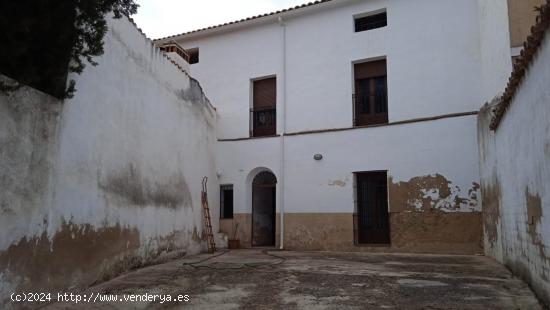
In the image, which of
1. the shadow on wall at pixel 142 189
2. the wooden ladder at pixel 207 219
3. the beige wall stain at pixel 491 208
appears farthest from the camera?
the wooden ladder at pixel 207 219

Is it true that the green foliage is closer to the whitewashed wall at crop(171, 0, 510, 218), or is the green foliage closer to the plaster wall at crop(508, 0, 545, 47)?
the plaster wall at crop(508, 0, 545, 47)

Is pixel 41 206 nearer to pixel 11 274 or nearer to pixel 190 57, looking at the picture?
pixel 11 274

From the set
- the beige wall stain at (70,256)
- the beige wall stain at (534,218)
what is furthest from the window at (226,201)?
the beige wall stain at (534,218)

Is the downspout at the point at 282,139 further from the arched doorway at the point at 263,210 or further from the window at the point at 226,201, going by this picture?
the window at the point at 226,201

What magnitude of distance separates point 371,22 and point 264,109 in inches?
155

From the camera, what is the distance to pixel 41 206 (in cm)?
535

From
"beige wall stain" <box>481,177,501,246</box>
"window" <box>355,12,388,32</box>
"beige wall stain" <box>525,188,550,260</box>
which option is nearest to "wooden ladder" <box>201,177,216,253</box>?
"window" <box>355,12,388,32</box>

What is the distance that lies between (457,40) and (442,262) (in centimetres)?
553

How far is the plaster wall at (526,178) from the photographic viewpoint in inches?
177

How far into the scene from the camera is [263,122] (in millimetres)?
13516

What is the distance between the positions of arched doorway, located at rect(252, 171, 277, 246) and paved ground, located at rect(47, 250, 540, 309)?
358 centimetres

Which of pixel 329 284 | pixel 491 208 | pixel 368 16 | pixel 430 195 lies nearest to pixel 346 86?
pixel 368 16

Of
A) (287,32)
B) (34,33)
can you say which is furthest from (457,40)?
(34,33)

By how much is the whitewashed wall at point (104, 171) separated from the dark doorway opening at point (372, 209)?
13.8 feet
